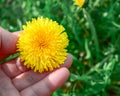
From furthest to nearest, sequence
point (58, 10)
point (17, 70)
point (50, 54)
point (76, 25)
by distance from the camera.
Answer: point (58, 10), point (76, 25), point (17, 70), point (50, 54)

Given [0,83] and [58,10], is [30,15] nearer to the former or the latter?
[58,10]

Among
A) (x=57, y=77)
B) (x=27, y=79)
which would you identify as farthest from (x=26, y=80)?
(x=57, y=77)

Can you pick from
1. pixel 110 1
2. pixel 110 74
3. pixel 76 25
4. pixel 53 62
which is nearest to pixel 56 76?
pixel 53 62

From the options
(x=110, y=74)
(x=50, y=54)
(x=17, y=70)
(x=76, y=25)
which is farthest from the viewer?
(x=76, y=25)

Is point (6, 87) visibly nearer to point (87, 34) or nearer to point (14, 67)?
point (14, 67)

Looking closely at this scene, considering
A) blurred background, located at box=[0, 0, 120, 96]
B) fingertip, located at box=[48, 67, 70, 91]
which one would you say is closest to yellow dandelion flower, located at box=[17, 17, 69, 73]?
fingertip, located at box=[48, 67, 70, 91]

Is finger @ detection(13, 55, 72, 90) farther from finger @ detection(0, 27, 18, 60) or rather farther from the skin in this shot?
finger @ detection(0, 27, 18, 60)

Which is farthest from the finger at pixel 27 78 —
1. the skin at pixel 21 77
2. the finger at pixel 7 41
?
the finger at pixel 7 41
